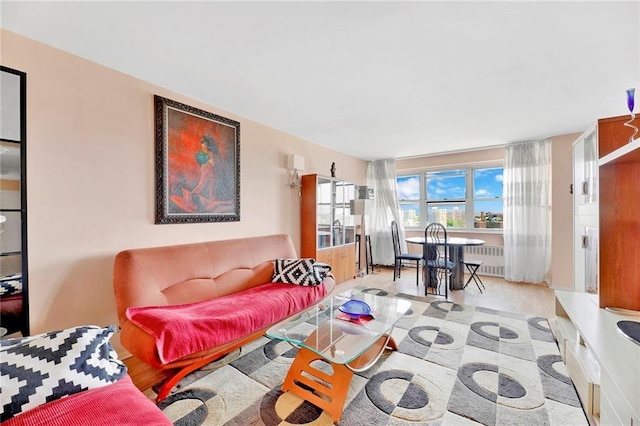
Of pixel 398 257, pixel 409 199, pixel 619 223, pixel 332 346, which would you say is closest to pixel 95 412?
→ pixel 332 346

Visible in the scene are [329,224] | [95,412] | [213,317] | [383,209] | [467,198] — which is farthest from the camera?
[383,209]

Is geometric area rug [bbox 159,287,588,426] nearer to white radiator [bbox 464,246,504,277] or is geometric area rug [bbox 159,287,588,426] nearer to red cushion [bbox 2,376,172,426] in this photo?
red cushion [bbox 2,376,172,426]

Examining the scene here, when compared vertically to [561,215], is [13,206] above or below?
above

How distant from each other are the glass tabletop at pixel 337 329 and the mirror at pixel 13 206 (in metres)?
1.61

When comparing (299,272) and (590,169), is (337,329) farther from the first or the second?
(590,169)

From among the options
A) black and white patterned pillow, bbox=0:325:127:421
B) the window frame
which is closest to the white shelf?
black and white patterned pillow, bbox=0:325:127:421

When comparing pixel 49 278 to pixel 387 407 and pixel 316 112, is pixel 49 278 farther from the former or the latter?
pixel 316 112

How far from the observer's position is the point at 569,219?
3902 millimetres

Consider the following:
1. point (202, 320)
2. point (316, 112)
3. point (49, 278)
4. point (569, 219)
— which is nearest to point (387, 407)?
point (202, 320)

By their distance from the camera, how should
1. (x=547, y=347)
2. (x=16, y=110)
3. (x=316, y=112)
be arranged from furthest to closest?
(x=316, y=112), (x=547, y=347), (x=16, y=110)

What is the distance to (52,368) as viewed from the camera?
1151mm

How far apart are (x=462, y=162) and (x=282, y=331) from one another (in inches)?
185

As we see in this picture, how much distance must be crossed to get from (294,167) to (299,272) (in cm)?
155

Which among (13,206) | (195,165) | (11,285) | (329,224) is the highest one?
(195,165)
